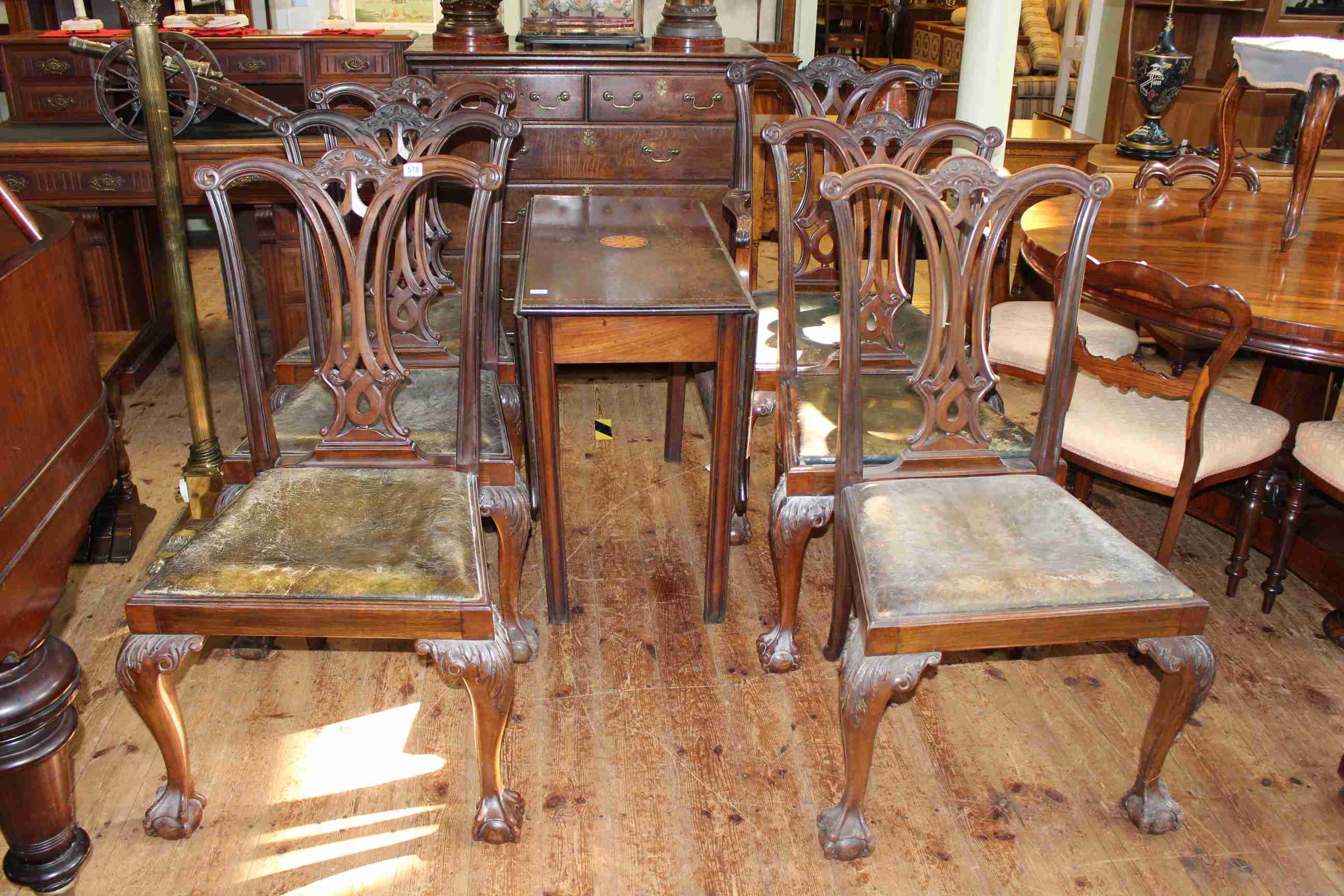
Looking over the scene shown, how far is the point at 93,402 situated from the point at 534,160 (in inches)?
83.2

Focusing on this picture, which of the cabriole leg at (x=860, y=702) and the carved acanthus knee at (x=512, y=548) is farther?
the carved acanthus knee at (x=512, y=548)

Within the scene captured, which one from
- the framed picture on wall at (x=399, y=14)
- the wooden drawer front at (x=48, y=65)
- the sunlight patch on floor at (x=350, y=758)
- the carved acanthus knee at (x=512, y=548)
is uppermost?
the framed picture on wall at (x=399, y=14)

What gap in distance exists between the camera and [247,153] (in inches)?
115

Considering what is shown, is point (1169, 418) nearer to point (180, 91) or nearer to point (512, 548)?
point (512, 548)

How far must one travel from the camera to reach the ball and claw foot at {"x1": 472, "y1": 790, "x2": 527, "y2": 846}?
1.76m

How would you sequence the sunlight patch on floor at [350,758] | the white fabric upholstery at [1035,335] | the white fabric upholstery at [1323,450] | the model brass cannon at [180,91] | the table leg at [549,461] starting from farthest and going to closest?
the model brass cannon at [180,91]
the white fabric upholstery at [1035,335]
the white fabric upholstery at [1323,450]
the table leg at [549,461]
the sunlight patch on floor at [350,758]

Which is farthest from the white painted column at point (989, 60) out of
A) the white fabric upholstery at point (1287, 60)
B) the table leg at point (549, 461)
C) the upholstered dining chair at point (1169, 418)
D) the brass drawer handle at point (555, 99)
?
the table leg at point (549, 461)

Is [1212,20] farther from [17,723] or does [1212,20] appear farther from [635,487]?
[17,723]

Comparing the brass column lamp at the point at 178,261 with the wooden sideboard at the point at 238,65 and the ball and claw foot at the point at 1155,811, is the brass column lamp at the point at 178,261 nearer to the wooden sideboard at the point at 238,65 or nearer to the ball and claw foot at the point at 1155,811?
the wooden sideboard at the point at 238,65

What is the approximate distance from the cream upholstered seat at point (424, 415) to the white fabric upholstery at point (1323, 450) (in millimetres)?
1639

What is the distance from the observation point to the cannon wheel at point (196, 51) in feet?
10.1

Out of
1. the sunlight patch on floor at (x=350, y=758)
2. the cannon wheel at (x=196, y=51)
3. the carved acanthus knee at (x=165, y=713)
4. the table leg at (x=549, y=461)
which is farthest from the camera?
the cannon wheel at (x=196, y=51)

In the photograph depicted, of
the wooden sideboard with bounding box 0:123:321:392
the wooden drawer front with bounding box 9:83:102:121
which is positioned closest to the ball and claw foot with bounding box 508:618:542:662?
the wooden sideboard with bounding box 0:123:321:392

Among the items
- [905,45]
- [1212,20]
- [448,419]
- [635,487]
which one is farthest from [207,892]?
[905,45]
